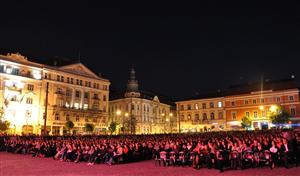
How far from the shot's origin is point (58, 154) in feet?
79.4

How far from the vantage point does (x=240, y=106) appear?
78000mm

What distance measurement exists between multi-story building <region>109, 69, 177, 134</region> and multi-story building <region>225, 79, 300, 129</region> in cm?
2225

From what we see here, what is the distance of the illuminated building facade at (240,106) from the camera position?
70250 millimetres

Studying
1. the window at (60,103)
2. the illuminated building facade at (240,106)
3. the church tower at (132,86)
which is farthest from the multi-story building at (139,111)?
the window at (60,103)

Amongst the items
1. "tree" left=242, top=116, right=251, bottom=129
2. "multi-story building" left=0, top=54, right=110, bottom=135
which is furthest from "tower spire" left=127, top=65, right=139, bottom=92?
"tree" left=242, top=116, right=251, bottom=129

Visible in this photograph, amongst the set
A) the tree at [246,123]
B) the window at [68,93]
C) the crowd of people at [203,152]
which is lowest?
the crowd of people at [203,152]

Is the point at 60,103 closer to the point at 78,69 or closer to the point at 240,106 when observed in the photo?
the point at 78,69

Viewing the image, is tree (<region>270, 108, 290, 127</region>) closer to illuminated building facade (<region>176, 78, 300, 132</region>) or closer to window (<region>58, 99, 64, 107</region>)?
illuminated building facade (<region>176, 78, 300, 132</region>)

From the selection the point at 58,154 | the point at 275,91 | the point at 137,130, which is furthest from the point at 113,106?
the point at 58,154

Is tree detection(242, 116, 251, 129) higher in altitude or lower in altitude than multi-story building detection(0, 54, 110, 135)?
lower

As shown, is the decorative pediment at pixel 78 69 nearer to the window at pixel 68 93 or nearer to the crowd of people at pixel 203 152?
the window at pixel 68 93

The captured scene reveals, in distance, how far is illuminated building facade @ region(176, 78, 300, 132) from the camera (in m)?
70.2

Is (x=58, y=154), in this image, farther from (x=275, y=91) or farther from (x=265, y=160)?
(x=275, y=91)

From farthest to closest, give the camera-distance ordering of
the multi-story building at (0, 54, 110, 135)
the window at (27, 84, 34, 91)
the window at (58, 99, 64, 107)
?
1. the window at (58, 99, 64, 107)
2. the window at (27, 84, 34, 91)
3. the multi-story building at (0, 54, 110, 135)
